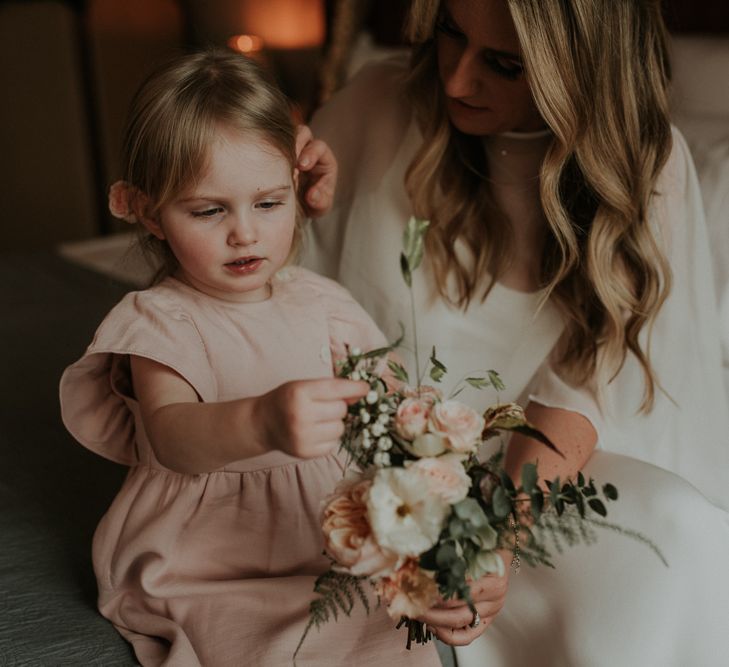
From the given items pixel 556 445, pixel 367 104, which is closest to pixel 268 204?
pixel 556 445

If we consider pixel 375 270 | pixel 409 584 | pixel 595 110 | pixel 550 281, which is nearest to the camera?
pixel 409 584

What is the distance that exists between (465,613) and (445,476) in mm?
254

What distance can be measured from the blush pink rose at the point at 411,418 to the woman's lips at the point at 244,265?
0.36 metres

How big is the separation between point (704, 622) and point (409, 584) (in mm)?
570

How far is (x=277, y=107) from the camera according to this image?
123 centimetres

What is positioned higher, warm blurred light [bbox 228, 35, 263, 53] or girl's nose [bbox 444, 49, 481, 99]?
girl's nose [bbox 444, 49, 481, 99]

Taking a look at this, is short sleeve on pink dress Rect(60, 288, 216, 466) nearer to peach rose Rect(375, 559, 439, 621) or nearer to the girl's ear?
the girl's ear

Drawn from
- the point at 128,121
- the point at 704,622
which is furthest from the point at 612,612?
the point at 128,121

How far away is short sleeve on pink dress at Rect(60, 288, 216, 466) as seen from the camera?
117cm

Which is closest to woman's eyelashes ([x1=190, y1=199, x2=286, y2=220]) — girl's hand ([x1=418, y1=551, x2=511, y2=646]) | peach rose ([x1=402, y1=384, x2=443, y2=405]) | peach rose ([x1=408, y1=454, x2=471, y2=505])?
peach rose ([x1=402, y1=384, x2=443, y2=405])

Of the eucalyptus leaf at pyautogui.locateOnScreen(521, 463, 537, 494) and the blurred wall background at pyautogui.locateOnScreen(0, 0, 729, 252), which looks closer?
the eucalyptus leaf at pyautogui.locateOnScreen(521, 463, 537, 494)

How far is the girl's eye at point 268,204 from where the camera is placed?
119cm

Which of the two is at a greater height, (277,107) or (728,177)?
(277,107)

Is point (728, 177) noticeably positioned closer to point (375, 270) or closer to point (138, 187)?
point (375, 270)
